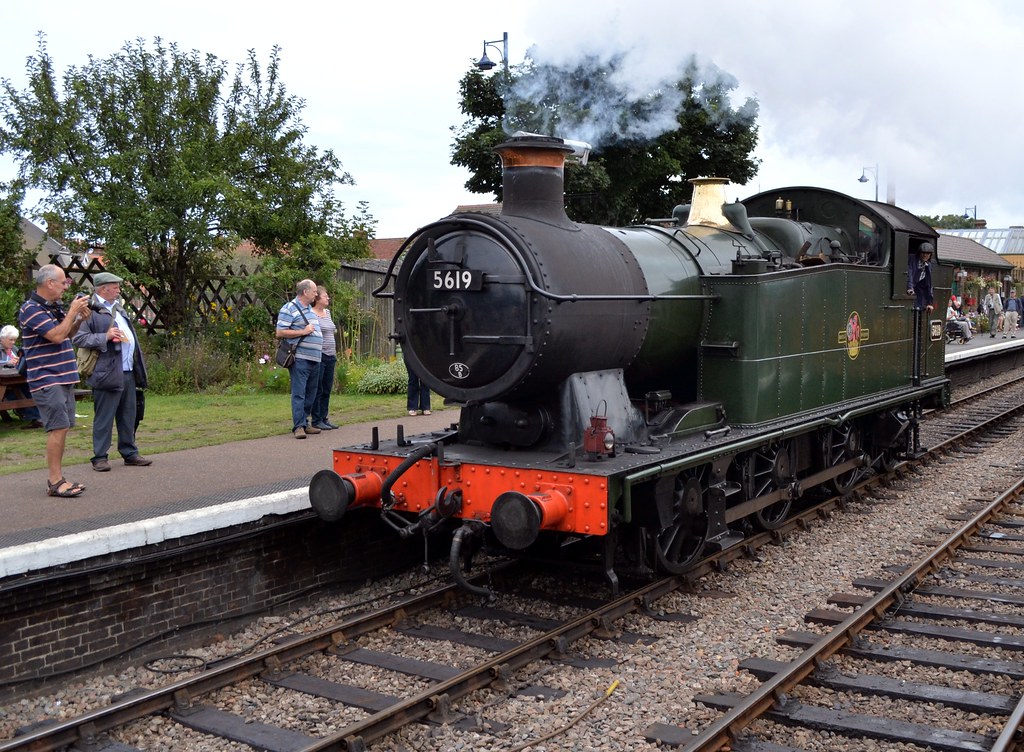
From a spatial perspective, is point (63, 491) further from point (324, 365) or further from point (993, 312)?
point (993, 312)

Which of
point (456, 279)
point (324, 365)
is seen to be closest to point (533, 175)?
point (456, 279)

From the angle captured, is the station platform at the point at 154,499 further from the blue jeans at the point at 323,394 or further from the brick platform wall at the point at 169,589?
the blue jeans at the point at 323,394

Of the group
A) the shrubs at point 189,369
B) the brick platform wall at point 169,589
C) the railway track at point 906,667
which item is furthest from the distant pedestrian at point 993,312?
the brick platform wall at point 169,589

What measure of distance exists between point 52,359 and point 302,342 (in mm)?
2930

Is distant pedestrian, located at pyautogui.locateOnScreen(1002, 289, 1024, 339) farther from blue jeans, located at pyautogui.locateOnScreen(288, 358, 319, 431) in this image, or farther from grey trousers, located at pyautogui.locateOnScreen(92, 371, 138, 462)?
grey trousers, located at pyautogui.locateOnScreen(92, 371, 138, 462)

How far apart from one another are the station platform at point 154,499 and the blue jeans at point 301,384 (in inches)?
10.1

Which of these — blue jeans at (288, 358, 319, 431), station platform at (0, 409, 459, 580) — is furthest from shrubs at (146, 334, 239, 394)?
blue jeans at (288, 358, 319, 431)

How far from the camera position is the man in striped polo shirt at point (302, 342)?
9.17 m

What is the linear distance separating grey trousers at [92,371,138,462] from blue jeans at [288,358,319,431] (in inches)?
73.2

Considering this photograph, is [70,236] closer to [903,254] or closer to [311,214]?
[311,214]

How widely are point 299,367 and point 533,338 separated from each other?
4385 millimetres

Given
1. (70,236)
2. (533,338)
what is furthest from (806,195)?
(70,236)

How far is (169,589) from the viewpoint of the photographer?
552 cm

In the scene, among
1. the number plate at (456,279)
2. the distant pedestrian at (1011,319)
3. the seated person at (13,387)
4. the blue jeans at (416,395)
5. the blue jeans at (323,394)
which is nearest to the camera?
the number plate at (456,279)
